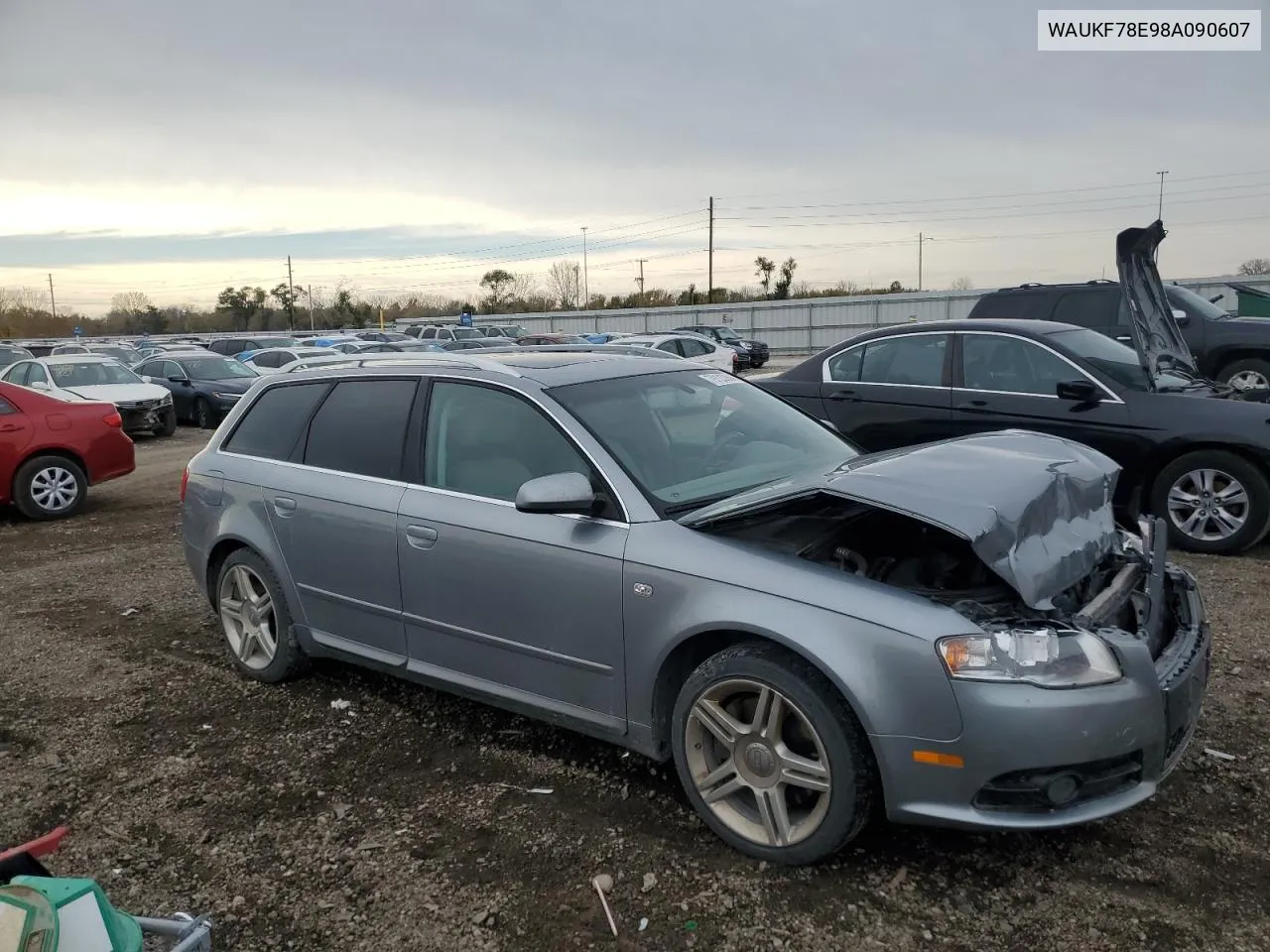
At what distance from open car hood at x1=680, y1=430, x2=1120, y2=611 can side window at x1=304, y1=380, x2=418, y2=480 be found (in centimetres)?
155

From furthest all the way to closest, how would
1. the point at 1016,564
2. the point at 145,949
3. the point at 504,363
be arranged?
the point at 504,363
the point at 1016,564
the point at 145,949

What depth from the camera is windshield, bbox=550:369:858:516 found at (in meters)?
3.61

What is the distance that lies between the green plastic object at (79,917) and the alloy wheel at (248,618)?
8.57 feet

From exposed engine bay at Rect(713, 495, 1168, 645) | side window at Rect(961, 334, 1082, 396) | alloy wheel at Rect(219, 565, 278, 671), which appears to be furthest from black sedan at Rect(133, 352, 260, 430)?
exposed engine bay at Rect(713, 495, 1168, 645)

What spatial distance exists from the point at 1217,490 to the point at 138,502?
10.2 metres

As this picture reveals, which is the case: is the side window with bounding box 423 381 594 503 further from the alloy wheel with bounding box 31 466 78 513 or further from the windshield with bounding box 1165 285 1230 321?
the windshield with bounding box 1165 285 1230 321

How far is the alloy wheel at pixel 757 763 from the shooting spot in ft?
9.70

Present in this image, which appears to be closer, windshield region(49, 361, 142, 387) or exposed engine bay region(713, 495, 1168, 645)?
exposed engine bay region(713, 495, 1168, 645)

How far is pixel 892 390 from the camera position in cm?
747

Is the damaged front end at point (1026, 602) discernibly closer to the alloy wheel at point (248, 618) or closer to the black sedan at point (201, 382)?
the alloy wheel at point (248, 618)

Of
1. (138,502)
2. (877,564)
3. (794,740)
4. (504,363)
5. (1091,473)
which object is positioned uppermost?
(504,363)

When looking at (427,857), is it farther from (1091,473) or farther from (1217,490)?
(1217,490)

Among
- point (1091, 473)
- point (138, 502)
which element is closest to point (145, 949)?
point (1091, 473)

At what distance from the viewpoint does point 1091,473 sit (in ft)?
11.9
